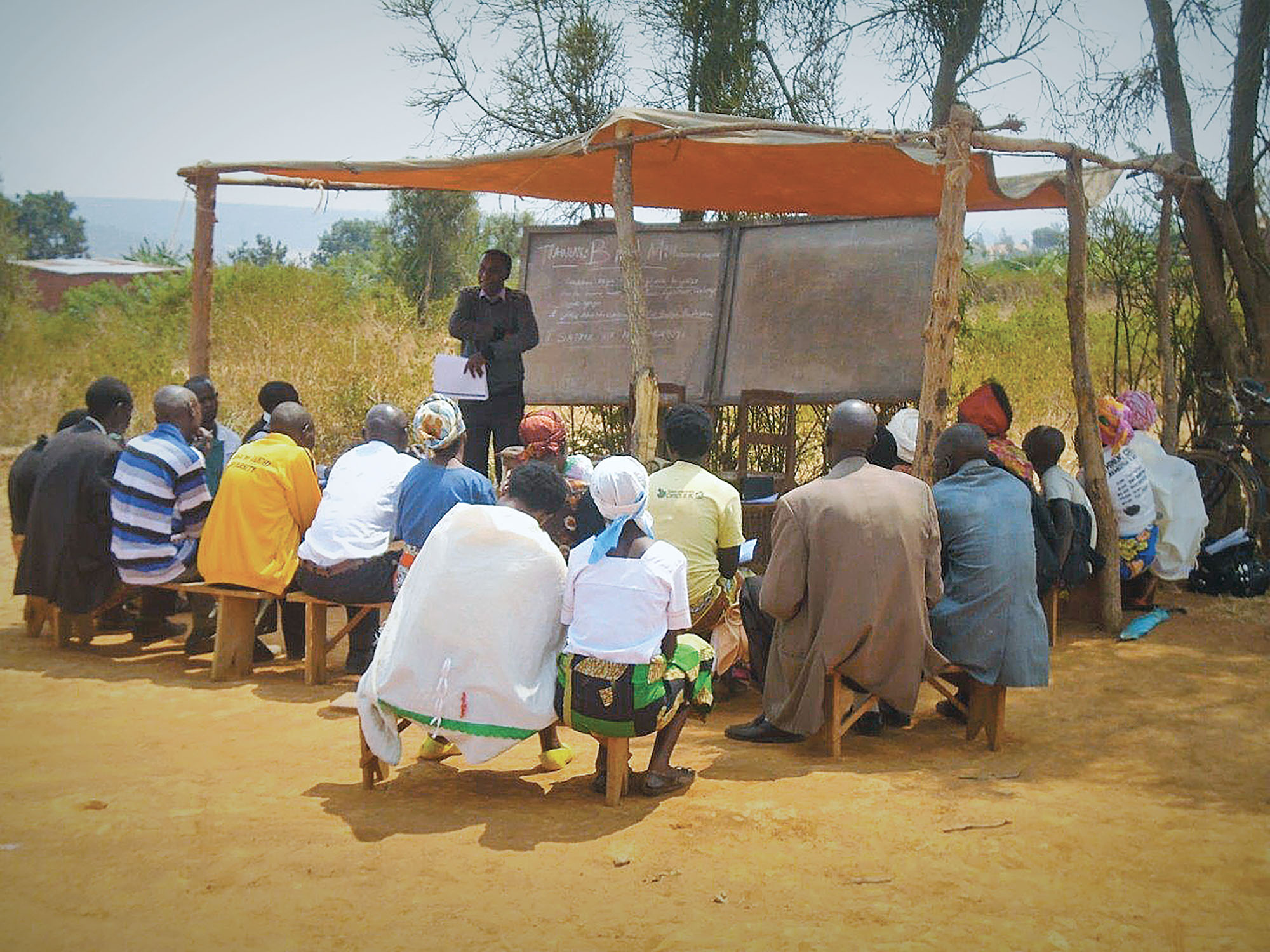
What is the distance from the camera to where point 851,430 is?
202 inches

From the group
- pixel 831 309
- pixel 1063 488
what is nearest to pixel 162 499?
pixel 831 309

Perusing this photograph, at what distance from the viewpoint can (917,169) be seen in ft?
24.6

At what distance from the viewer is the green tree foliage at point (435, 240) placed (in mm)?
23266

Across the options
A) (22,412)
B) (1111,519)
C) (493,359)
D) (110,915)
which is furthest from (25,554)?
(22,412)

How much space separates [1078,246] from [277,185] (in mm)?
5560

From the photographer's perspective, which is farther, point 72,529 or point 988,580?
point 72,529

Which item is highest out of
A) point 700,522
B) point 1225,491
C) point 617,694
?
point 1225,491

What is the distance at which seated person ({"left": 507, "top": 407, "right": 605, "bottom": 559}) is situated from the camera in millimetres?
5910

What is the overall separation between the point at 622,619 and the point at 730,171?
4.52m

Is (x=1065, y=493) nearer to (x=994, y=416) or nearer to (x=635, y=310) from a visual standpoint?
(x=994, y=416)

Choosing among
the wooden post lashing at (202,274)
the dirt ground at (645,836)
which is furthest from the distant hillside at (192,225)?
the dirt ground at (645,836)

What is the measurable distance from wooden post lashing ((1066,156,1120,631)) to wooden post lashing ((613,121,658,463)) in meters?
2.46

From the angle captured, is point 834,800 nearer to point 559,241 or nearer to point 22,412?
point 559,241

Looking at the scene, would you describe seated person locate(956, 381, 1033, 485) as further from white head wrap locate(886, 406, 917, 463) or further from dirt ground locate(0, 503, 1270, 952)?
dirt ground locate(0, 503, 1270, 952)
